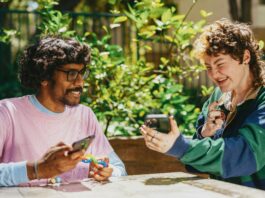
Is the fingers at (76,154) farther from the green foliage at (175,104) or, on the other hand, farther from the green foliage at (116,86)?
the green foliage at (175,104)

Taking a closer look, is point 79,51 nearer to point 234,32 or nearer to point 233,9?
point 234,32

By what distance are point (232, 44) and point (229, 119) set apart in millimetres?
408

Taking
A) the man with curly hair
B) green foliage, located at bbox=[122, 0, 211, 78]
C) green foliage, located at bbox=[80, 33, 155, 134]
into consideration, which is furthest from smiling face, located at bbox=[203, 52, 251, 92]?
green foliage, located at bbox=[80, 33, 155, 134]

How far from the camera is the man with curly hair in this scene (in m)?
2.52

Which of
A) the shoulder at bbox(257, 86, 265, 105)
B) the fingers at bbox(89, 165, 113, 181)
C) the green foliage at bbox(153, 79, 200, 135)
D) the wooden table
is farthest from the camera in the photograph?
the green foliage at bbox(153, 79, 200, 135)

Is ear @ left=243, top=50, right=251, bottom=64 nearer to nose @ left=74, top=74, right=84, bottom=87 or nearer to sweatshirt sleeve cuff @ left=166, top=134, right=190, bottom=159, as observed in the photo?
sweatshirt sleeve cuff @ left=166, top=134, right=190, bottom=159

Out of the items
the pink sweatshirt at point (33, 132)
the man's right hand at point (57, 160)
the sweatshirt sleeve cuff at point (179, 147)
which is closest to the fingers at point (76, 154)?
the man's right hand at point (57, 160)

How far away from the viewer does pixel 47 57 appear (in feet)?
10.1

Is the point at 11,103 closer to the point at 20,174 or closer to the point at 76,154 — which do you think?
the point at 20,174

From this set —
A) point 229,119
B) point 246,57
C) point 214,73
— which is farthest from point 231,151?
point 246,57

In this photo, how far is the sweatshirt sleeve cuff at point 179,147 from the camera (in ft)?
8.07

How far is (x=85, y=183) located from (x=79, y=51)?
2.90 ft

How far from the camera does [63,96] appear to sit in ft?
10.0

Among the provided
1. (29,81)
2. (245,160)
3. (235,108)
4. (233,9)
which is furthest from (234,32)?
(233,9)
